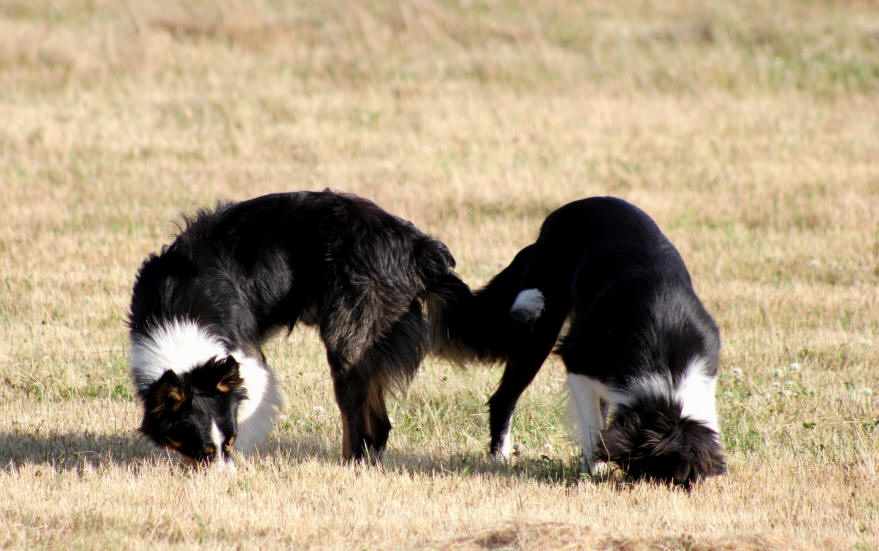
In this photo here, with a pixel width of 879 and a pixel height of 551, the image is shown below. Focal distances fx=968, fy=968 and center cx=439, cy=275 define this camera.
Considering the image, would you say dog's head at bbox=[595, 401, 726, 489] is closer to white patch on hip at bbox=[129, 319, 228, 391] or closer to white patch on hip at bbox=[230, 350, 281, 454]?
white patch on hip at bbox=[230, 350, 281, 454]

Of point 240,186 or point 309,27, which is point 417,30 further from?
point 240,186

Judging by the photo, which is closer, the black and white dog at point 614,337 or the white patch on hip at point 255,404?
the black and white dog at point 614,337

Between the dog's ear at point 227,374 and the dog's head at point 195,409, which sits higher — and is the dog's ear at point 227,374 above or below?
above

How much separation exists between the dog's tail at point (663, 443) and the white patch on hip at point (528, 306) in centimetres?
90

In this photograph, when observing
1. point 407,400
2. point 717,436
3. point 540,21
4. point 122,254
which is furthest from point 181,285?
point 540,21

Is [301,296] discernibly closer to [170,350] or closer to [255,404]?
[255,404]

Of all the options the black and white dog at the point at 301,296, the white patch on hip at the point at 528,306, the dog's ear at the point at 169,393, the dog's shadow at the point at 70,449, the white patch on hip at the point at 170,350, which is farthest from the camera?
the dog's shadow at the point at 70,449

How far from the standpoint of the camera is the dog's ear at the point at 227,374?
16.9ft

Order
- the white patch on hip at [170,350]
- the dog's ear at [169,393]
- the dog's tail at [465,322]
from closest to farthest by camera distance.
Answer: the dog's ear at [169,393] < the white patch on hip at [170,350] < the dog's tail at [465,322]

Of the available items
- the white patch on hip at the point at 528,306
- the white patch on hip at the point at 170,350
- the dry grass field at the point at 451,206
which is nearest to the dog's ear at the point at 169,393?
the white patch on hip at the point at 170,350

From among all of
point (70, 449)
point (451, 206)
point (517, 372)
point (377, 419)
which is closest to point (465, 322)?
point (517, 372)

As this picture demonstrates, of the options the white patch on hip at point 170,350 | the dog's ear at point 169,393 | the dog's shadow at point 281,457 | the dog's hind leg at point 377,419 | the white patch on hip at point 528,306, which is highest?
the white patch on hip at point 528,306

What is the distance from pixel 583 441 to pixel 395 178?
25.9 feet

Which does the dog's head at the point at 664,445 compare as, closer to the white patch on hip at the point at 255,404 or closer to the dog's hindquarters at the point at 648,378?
the dog's hindquarters at the point at 648,378
